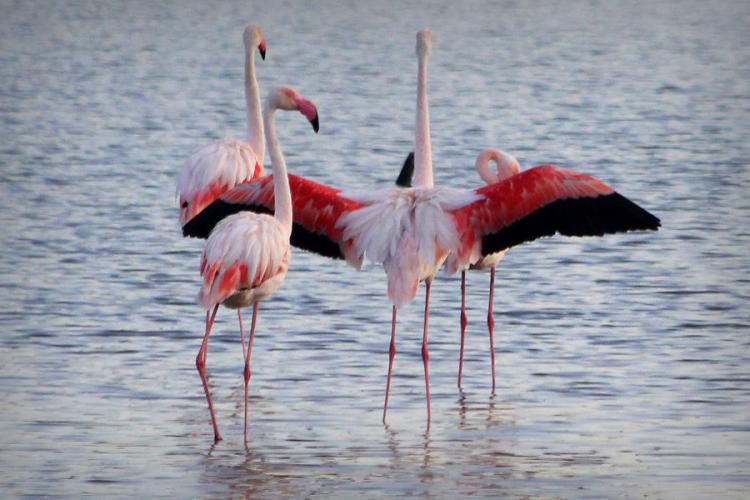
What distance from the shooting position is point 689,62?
3002cm

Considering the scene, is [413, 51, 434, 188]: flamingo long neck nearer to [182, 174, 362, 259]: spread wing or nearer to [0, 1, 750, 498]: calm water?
[182, 174, 362, 259]: spread wing

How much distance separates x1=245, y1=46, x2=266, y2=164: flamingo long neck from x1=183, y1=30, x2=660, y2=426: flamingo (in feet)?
6.73

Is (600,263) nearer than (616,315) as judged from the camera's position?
No

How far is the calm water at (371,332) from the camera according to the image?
6918 millimetres

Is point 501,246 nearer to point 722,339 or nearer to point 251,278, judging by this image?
point 251,278

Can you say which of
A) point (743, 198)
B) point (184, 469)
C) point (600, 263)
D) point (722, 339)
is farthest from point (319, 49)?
point (184, 469)

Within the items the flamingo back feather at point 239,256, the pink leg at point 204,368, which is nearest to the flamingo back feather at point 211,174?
the flamingo back feather at point 239,256

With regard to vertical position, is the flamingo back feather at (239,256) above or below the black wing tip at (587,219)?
below

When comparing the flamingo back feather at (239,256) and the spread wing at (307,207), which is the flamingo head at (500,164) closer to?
the spread wing at (307,207)

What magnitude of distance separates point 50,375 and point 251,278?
1.53 m

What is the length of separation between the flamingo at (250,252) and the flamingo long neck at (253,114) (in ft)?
7.15

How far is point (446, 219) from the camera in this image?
788cm

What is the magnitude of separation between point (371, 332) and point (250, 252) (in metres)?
2.16

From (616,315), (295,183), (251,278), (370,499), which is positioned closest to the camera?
(370,499)
